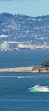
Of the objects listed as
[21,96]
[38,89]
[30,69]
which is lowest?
[30,69]

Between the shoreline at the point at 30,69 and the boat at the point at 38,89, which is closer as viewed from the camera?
the boat at the point at 38,89

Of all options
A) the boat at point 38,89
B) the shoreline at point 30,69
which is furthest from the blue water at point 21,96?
the shoreline at point 30,69

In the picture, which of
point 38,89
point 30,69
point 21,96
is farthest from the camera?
point 30,69

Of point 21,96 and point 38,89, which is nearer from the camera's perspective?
point 21,96

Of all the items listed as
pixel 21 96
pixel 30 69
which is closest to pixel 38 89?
pixel 21 96

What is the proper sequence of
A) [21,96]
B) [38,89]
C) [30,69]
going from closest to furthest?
[21,96]
[38,89]
[30,69]

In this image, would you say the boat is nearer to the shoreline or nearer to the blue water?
the blue water

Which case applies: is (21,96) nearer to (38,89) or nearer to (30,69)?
(38,89)

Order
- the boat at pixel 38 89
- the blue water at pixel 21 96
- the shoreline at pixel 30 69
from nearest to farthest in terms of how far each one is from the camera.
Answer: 1. the blue water at pixel 21 96
2. the boat at pixel 38 89
3. the shoreline at pixel 30 69

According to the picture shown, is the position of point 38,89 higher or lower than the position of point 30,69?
higher

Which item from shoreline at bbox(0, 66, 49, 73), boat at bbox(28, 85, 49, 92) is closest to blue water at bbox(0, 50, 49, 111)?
boat at bbox(28, 85, 49, 92)

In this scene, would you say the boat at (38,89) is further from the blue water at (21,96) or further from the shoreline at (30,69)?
the shoreline at (30,69)

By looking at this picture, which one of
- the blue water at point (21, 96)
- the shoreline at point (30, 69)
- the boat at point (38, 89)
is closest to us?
the blue water at point (21, 96)
